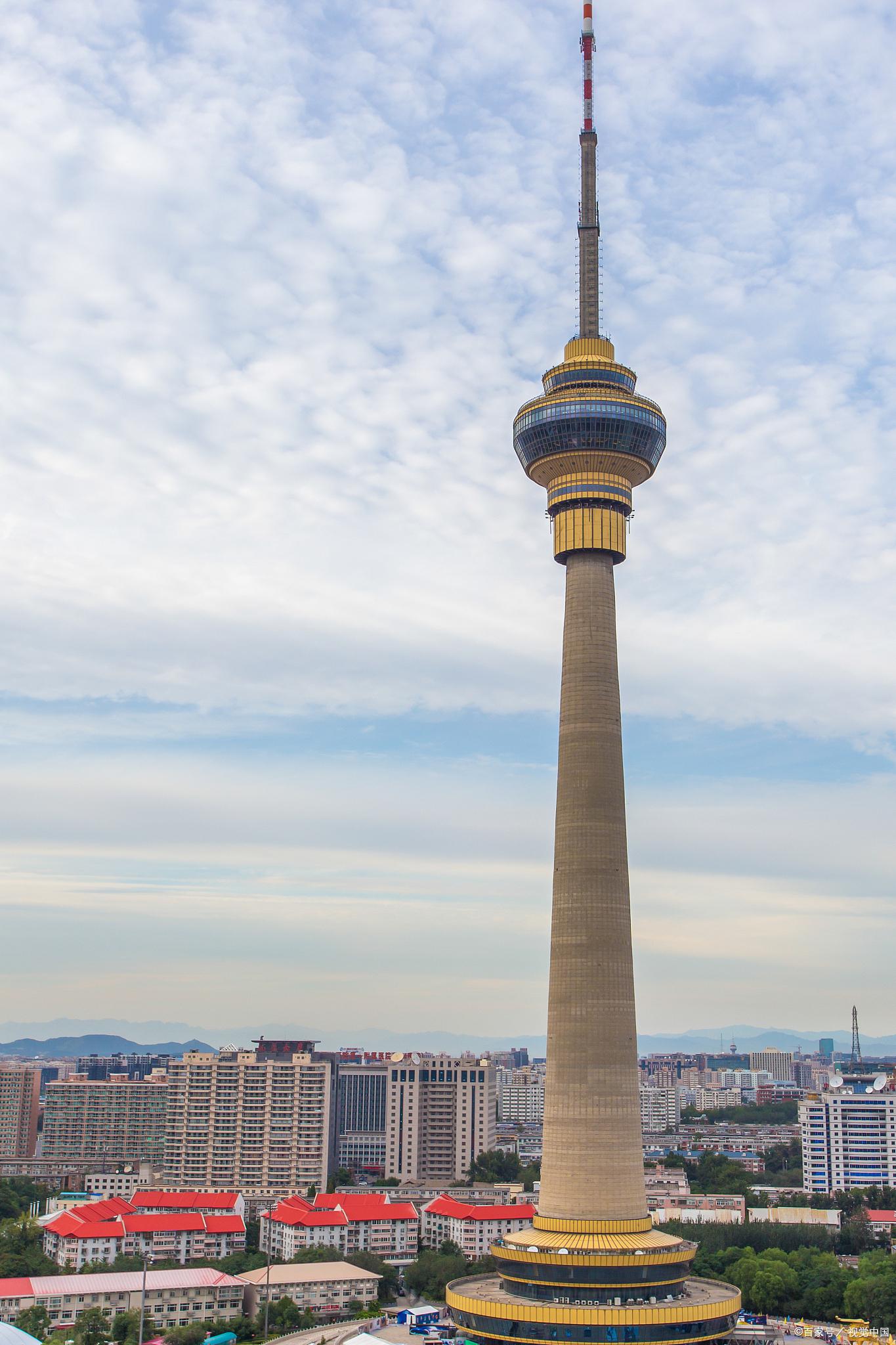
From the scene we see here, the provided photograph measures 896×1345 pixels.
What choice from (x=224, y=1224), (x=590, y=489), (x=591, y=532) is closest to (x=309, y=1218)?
(x=224, y=1224)

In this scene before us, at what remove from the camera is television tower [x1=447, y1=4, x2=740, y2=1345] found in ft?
221

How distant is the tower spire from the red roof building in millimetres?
70764

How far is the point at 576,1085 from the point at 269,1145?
227 ft

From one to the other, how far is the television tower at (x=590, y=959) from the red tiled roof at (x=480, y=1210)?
2415 cm

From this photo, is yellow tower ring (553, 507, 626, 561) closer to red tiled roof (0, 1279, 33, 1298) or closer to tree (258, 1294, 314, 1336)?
tree (258, 1294, 314, 1336)

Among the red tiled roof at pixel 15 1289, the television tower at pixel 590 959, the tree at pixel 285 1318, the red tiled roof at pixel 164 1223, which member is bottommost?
the tree at pixel 285 1318

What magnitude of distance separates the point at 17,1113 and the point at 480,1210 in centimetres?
11516

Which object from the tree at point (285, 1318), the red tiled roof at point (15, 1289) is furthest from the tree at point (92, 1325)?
the tree at point (285, 1318)

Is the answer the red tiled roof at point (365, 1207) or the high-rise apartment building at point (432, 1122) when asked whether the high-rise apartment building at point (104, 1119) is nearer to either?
the high-rise apartment building at point (432, 1122)

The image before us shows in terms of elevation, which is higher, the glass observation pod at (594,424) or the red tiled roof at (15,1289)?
the glass observation pod at (594,424)

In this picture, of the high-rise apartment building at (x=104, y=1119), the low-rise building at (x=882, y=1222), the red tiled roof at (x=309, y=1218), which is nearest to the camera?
the red tiled roof at (x=309, y=1218)

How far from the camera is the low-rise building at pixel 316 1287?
8300cm

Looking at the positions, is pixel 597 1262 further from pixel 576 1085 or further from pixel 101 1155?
pixel 101 1155

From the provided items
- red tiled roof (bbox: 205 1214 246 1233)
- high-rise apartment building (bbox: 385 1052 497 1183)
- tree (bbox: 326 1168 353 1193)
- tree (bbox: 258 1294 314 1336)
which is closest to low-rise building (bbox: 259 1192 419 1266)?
red tiled roof (bbox: 205 1214 246 1233)
